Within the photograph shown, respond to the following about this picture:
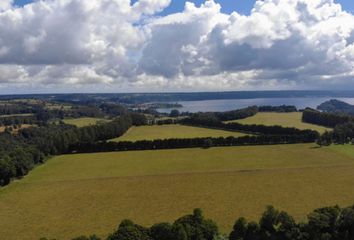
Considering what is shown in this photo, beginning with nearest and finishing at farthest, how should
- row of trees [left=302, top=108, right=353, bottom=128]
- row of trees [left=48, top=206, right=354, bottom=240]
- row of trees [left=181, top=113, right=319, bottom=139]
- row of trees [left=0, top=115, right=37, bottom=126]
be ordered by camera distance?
1. row of trees [left=48, top=206, right=354, bottom=240]
2. row of trees [left=181, top=113, right=319, bottom=139]
3. row of trees [left=302, top=108, right=353, bottom=128]
4. row of trees [left=0, top=115, right=37, bottom=126]

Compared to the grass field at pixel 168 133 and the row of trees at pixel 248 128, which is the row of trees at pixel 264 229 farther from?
the grass field at pixel 168 133

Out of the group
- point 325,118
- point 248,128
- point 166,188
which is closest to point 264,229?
point 166,188

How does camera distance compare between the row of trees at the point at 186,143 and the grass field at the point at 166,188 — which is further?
the row of trees at the point at 186,143

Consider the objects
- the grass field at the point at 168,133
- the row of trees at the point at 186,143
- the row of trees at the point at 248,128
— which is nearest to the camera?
the row of trees at the point at 186,143

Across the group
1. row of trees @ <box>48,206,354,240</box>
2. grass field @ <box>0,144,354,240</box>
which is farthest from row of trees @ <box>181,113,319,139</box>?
row of trees @ <box>48,206,354,240</box>

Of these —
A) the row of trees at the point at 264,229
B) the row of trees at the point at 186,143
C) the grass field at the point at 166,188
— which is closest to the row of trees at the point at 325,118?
the row of trees at the point at 186,143

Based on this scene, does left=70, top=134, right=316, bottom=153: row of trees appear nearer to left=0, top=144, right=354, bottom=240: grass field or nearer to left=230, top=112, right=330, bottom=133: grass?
left=0, top=144, right=354, bottom=240: grass field
